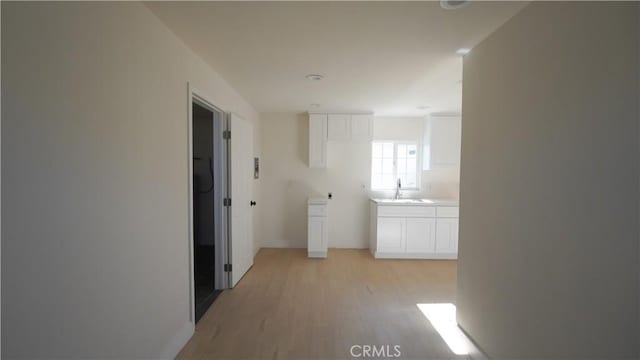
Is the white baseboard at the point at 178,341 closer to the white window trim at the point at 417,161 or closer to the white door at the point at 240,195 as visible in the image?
the white door at the point at 240,195

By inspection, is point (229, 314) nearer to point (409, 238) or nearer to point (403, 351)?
point (403, 351)

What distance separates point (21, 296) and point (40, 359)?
26 cm

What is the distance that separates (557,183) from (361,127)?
137 inches

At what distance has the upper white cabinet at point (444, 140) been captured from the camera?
4660 mm

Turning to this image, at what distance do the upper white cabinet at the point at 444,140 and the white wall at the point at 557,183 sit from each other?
2.63m

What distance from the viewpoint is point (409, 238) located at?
4395 mm

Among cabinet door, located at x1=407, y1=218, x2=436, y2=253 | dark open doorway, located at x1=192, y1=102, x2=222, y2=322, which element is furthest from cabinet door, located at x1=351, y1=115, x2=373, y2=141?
dark open doorway, located at x1=192, y1=102, x2=222, y2=322

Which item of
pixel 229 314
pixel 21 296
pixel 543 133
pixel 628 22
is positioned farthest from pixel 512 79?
pixel 229 314

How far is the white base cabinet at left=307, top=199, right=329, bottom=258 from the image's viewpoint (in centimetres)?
443

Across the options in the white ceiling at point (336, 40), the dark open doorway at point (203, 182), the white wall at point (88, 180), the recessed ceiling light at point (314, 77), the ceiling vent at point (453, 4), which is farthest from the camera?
the dark open doorway at point (203, 182)

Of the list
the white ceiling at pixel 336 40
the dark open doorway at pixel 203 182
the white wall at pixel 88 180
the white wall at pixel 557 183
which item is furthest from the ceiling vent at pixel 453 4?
the dark open doorway at pixel 203 182

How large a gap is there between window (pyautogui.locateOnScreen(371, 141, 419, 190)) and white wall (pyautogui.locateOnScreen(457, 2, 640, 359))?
2.93m

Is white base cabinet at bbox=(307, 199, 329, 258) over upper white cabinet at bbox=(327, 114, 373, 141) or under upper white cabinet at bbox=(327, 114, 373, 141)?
under

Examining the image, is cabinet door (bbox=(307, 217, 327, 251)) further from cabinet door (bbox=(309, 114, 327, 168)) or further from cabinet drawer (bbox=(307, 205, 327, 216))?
cabinet door (bbox=(309, 114, 327, 168))
